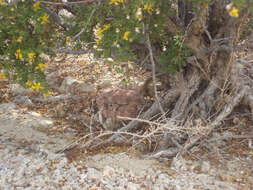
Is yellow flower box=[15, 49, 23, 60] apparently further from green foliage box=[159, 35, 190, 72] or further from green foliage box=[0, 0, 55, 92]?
green foliage box=[159, 35, 190, 72]

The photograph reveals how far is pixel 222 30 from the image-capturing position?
2811 mm

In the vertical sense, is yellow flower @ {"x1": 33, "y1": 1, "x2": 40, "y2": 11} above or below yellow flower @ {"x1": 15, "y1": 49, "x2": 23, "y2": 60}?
above

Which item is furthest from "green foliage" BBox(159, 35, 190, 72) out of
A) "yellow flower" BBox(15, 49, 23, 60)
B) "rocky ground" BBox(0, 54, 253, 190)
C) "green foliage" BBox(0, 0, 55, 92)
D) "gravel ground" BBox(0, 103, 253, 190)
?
"yellow flower" BBox(15, 49, 23, 60)

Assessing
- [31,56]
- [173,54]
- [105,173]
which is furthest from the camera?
[173,54]

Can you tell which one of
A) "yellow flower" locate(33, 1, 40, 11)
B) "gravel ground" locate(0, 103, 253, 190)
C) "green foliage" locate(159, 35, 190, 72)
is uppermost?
"yellow flower" locate(33, 1, 40, 11)

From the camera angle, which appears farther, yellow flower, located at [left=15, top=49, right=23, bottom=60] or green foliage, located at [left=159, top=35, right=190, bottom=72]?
green foliage, located at [left=159, top=35, right=190, bottom=72]

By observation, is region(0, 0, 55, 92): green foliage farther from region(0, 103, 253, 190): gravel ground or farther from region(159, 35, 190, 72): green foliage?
region(159, 35, 190, 72): green foliage

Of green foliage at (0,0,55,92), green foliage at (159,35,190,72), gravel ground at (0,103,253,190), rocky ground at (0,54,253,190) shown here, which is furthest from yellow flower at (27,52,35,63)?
green foliage at (159,35,190,72)

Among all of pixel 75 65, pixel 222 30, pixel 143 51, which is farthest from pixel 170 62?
pixel 75 65

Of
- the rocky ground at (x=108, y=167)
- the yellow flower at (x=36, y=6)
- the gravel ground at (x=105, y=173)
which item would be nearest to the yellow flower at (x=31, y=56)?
the yellow flower at (x=36, y=6)

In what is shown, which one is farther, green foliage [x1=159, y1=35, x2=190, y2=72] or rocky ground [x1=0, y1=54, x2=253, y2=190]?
green foliage [x1=159, y1=35, x2=190, y2=72]

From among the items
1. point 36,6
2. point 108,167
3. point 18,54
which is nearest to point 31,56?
point 18,54

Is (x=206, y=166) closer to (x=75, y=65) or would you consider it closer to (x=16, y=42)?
(x=16, y=42)

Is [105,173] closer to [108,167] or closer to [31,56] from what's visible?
[108,167]
